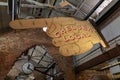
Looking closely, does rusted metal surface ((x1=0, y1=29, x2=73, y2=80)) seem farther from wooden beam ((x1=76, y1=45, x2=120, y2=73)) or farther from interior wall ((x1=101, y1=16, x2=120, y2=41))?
interior wall ((x1=101, y1=16, x2=120, y2=41))

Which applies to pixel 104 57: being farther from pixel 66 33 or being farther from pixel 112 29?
pixel 66 33

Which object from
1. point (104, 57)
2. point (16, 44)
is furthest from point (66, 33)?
point (16, 44)

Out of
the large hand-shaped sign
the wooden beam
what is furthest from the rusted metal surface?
the large hand-shaped sign

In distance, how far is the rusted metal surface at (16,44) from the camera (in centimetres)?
711

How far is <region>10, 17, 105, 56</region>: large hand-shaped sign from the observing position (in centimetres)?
380

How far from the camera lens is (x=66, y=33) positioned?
3891 mm

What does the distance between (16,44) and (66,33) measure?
4237 millimetres

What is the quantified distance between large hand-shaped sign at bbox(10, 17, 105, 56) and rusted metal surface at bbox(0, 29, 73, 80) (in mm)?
3798

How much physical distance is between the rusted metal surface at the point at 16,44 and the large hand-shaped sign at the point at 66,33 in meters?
3.80

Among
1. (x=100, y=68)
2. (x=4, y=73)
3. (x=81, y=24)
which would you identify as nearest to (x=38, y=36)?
(x=4, y=73)

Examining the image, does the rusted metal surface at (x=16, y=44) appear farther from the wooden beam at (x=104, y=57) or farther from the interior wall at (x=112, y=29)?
the interior wall at (x=112, y=29)

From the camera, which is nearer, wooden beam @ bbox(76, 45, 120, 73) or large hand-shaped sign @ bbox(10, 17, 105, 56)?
large hand-shaped sign @ bbox(10, 17, 105, 56)

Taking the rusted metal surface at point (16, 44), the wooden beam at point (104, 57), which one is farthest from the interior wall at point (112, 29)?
the rusted metal surface at point (16, 44)

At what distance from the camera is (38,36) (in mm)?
8070
